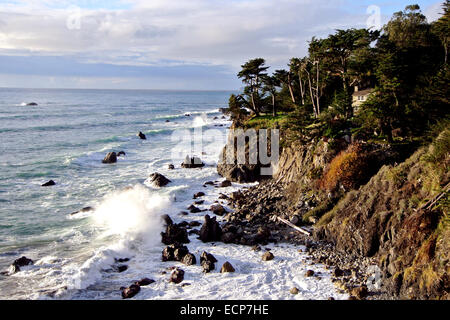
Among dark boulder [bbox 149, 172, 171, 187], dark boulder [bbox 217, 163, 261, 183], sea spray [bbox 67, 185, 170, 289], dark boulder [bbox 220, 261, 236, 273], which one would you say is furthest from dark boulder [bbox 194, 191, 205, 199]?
dark boulder [bbox 220, 261, 236, 273]

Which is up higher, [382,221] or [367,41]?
[367,41]

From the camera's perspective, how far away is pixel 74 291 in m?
15.8

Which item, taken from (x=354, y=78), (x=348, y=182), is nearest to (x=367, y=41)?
(x=354, y=78)

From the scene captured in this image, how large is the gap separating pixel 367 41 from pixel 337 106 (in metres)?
8.30

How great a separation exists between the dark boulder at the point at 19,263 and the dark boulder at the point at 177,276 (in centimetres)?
883

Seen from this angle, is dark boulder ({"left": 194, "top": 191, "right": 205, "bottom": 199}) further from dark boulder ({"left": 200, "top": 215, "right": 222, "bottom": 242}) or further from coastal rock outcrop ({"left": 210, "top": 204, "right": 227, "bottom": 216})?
dark boulder ({"left": 200, "top": 215, "right": 222, "bottom": 242})

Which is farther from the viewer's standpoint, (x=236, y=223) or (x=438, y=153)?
(x=236, y=223)

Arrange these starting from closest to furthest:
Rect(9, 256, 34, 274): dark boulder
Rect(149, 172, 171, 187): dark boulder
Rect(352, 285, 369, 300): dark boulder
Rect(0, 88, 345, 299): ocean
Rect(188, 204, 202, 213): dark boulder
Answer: Rect(352, 285, 369, 300): dark boulder → Rect(0, 88, 345, 299): ocean → Rect(9, 256, 34, 274): dark boulder → Rect(188, 204, 202, 213): dark boulder → Rect(149, 172, 171, 187): dark boulder

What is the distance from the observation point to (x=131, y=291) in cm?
1532

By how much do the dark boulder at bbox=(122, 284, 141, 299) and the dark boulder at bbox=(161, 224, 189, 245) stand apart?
517 cm

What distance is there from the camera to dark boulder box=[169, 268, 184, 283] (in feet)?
53.5
